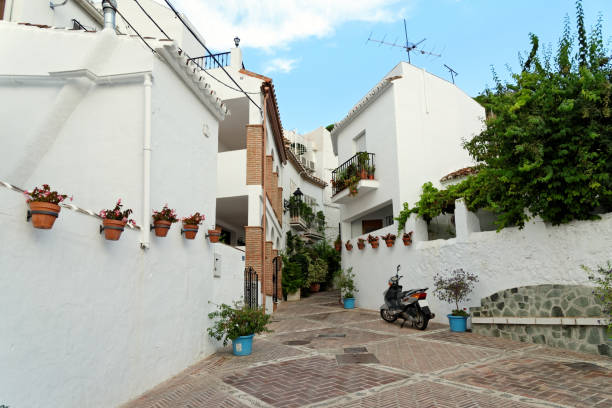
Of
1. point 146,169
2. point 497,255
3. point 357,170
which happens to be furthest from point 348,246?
point 146,169

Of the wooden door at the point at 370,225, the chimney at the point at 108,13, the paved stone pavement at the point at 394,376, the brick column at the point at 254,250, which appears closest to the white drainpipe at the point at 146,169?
the chimney at the point at 108,13

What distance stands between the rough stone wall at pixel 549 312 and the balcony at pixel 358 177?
22.5ft

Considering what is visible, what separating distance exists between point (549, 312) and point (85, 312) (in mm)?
7532

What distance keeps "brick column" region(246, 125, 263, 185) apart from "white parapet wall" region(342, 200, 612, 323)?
495 centimetres

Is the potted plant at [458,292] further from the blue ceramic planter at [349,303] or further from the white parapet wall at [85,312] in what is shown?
the blue ceramic planter at [349,303]

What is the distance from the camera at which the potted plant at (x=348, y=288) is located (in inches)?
602

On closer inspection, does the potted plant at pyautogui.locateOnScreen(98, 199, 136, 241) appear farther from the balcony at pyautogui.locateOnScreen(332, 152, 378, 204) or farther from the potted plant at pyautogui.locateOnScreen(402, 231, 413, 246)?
the balcony at pyautogui.locateOnScreen(332, 152, 378, 204)

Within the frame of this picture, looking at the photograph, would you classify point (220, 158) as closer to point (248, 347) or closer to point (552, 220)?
point (248, 347)

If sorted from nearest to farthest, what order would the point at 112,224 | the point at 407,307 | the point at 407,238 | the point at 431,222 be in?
the point at 112,224
the point at 407,307
the point at 407,238
the point at 431,222

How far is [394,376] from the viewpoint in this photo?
552 cm

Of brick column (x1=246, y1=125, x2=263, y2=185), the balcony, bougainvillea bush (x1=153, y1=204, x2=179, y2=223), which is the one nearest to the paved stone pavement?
bougainvillea bush (x1=153, y1=204, x2=179, y2=223)

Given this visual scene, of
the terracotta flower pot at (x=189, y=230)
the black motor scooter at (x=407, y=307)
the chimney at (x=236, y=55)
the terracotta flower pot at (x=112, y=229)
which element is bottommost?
the black motor scooter at (x=407, y=307)

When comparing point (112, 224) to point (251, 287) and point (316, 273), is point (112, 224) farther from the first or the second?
point (316, 273)

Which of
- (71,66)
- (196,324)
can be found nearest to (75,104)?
(71,66)
